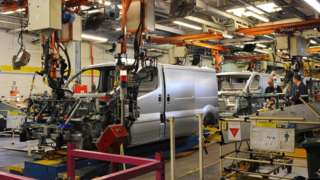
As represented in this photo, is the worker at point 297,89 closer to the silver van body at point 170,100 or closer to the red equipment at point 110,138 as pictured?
the silver van body at point 170,100

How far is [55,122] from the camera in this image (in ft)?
21.0

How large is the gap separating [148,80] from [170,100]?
643 mm

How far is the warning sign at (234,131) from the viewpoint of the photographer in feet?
16.4

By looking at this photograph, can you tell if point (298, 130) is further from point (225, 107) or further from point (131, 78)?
point (225, 107)

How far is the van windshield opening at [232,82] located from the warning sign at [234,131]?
21.6ft

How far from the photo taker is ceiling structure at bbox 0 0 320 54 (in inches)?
309

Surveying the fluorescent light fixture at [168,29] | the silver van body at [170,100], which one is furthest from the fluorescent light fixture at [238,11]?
the silver van body at [170,100]

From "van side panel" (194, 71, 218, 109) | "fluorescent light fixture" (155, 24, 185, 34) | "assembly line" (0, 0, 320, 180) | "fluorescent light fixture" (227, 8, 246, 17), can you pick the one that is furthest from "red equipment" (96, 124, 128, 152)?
"fluorescent light fixture" (155, 24, 185, 34)

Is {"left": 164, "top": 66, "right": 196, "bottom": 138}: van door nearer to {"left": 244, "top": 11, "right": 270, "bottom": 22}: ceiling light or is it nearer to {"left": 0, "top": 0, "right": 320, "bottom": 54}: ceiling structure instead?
{"left": 0, "top": 0, "right": 320, "bottom": 54}: ceiling structure

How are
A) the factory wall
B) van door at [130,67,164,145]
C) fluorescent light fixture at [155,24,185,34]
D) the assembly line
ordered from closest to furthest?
the assembly line
van door at [130,67,164,145]
fluorescent light fixture at [155,24,185,34]
the factory wall

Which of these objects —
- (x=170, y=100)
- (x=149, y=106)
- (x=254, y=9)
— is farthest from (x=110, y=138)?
(x=254, y=9)

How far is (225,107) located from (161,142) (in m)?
3.38

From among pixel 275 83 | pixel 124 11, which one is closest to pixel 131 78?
pixel 124 11

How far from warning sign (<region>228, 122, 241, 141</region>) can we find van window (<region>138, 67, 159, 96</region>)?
8.26 ft
